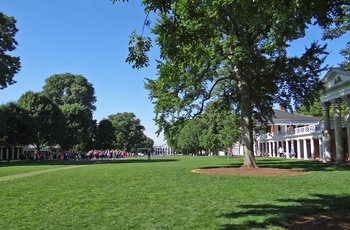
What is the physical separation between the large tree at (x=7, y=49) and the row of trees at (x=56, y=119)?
552 cm

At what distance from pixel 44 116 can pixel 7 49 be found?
17.3 metres

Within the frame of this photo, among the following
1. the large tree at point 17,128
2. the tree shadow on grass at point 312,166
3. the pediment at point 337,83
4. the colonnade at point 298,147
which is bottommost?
the tree shadow on grass at point 312,166

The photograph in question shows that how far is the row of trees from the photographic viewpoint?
172ft

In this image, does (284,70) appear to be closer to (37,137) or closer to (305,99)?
(305,99)

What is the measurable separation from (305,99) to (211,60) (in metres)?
8.91

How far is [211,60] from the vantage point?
22.2m

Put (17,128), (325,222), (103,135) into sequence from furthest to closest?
(103,135) → (17,128) → (325,222)

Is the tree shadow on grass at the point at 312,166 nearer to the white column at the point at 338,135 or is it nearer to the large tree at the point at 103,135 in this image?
the white column at the point at 338,135

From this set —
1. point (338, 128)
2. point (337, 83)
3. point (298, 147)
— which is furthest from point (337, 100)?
point (298, 147)

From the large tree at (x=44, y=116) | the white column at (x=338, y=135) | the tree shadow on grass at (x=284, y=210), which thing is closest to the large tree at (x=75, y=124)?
the large tree at (x=44, y=116)

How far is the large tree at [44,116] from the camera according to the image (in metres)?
57.1

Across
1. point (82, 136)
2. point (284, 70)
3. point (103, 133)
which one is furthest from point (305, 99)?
point (103, 133)

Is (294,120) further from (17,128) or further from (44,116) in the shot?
(17,128)

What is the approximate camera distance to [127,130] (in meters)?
131
